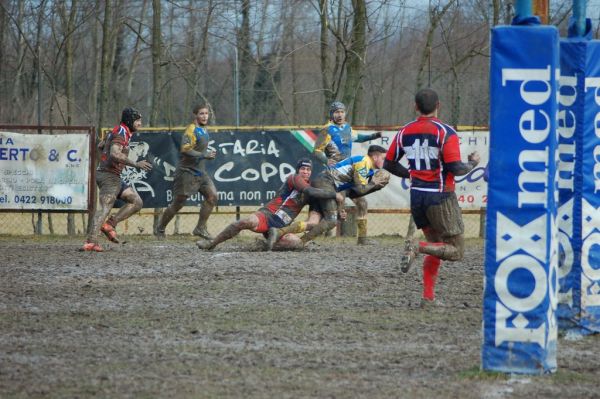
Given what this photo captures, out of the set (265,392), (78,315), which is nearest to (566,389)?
(265,392)

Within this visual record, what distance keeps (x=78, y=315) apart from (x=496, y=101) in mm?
4249

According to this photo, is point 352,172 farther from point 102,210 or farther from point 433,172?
point 433,172

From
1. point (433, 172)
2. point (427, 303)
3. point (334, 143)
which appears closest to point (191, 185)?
point (334, 143)

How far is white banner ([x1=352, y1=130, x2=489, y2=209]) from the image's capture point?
57.8 feet

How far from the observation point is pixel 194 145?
15953 millimetres

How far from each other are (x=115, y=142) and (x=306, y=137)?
4.67 m

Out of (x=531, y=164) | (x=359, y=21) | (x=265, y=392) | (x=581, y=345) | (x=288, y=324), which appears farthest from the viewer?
(x=359, y=21)

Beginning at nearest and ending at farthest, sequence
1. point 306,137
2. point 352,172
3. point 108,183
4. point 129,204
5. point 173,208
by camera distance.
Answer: point 108,183
point 352,172
point 129,204
point 173,208
point 306,137

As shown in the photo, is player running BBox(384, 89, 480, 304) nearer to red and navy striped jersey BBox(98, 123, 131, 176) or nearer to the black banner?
red and navy striped jersey BBox(98, 123, 131, 176)

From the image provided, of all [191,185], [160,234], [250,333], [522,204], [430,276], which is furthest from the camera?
[160,234]

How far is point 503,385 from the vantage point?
6016mm

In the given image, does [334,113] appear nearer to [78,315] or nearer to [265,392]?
[78,315]

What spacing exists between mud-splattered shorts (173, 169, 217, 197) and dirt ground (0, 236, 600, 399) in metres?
3.35

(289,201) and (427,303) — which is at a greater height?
Answer: (289,201)
